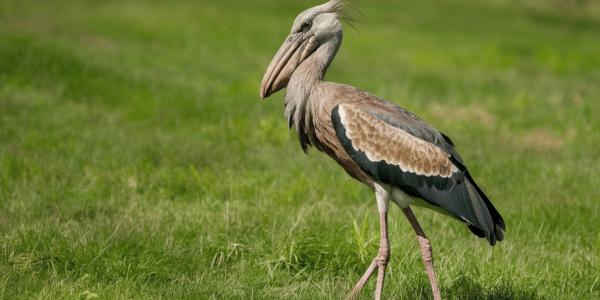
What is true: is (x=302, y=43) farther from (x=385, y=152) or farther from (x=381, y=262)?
(x=381, y=262)

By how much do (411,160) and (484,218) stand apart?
567 millimetres

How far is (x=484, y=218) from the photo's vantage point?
17.9ft

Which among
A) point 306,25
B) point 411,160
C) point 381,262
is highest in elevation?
point 306,25

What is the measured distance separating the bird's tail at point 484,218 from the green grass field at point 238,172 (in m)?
0.40

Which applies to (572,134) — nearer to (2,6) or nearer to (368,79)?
(368,79)

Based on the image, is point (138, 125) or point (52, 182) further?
point (138, 125)

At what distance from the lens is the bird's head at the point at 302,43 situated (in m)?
5.87

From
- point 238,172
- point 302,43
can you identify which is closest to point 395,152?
point 302,43

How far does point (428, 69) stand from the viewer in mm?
16812

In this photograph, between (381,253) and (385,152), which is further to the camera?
(381,253)

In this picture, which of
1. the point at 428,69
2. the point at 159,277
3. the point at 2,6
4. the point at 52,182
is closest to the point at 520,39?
the point at 428,69

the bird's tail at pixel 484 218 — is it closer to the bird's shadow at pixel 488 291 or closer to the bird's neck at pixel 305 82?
the bird's shadow at pixel 488 291

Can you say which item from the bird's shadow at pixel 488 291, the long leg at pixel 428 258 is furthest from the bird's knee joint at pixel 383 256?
the bird's shadow at pixel 488 291

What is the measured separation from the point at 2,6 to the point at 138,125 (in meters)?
10.3
